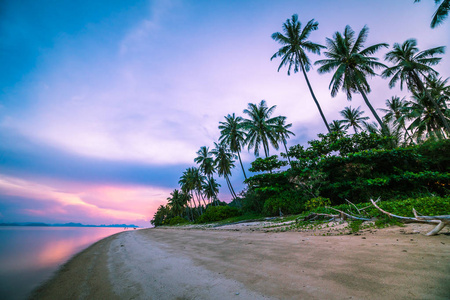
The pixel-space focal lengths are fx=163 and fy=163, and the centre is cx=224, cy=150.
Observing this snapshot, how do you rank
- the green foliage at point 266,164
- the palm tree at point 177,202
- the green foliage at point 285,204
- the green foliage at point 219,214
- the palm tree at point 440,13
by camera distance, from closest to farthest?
the palm tree at point 440,13 → the green foliage at point 285,204 → the green foliage at point 266,164 → the green foliage at point 219,214 → the palm tree at point 177,202

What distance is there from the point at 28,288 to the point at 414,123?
35.0m

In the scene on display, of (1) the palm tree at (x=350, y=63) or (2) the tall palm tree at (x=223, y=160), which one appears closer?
(1) the palm tree at (x=350, y=63)

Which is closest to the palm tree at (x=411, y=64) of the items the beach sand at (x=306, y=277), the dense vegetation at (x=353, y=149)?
the dense vegetation at (x=353, y=149)

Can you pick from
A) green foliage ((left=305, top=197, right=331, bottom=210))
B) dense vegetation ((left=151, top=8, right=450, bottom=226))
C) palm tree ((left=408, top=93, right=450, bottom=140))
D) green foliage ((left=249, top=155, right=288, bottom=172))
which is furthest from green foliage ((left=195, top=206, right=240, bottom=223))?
palm tree ((left=408, top=93, right=450, bottom=140))

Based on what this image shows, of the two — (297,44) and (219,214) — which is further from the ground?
(297,44)

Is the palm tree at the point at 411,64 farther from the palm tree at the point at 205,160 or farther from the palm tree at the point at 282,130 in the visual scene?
the palm tree at the point at 205,160

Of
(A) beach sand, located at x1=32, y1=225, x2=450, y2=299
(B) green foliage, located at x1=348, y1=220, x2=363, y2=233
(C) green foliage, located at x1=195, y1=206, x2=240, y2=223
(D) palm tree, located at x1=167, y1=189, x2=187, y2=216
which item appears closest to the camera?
(A) beach sand, located at x1=32, y1=225, x2=450, y2=299

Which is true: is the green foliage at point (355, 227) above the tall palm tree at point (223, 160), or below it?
below

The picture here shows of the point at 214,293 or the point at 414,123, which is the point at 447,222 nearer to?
the point at 214,293

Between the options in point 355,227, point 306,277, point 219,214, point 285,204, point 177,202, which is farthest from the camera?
point 177,202

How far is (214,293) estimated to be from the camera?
2006 millimetres

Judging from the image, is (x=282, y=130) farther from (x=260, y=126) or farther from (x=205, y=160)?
(x=205, y=160)

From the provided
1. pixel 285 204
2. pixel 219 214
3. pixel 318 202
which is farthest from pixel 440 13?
pixel 219 214

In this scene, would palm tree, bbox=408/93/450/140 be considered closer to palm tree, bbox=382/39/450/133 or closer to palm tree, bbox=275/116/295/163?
palm tree, bbox=382/39/450/133
